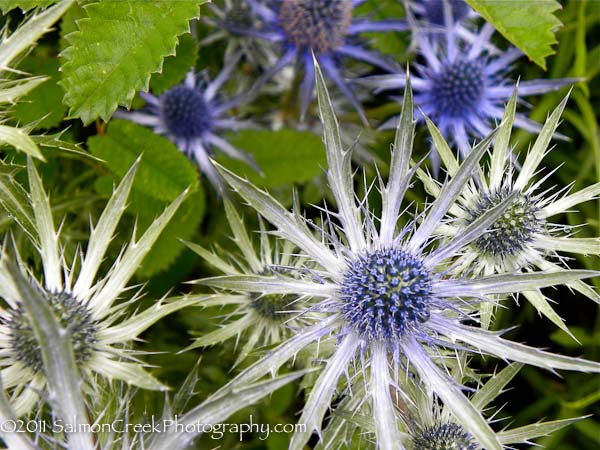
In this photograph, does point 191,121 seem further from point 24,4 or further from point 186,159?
point 24,4

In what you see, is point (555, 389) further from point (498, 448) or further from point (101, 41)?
point (101, 41)

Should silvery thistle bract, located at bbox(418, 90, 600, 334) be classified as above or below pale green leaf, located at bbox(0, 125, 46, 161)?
above

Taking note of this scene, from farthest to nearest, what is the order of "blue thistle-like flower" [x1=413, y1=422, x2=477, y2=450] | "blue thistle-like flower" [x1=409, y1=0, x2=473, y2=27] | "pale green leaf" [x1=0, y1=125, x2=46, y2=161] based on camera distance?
"blue thistle-like flower" [x1=409, y1=0, x2=473, y2=27] < "blue thistle-like flower" [x1=413, y1=422, x2=477, y2=450] < "pale green leaf" [x1=0, y1=125, x2=46, y2=161]

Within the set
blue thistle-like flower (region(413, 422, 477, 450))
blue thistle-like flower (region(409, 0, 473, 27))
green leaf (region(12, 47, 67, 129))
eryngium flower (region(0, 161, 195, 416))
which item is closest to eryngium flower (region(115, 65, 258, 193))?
green leaf (region(12, 47, 67, 129))

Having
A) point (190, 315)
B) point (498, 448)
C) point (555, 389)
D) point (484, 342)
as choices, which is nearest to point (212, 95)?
point (190, 315)

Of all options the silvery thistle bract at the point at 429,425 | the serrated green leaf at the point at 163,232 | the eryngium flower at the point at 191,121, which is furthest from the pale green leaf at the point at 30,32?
the silvery thistle bract at the point at 429,425

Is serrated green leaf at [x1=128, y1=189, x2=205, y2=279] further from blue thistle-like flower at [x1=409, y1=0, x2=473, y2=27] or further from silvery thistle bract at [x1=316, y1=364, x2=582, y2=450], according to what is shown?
blue thistle-like flower at [x1=409, y1=0, x2=473, y2=27]
